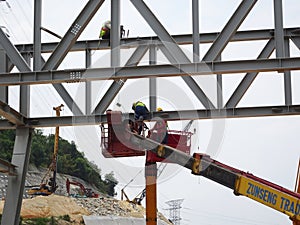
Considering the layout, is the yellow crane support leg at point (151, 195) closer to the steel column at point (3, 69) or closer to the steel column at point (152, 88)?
the steel column at point (152, 88)

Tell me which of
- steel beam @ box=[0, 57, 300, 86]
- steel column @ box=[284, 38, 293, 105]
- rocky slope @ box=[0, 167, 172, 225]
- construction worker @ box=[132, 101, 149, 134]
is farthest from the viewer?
rocky slope @ box=[0, 167, 172, 225]

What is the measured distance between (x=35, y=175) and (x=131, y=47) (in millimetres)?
56187

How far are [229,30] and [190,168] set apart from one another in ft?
10.3

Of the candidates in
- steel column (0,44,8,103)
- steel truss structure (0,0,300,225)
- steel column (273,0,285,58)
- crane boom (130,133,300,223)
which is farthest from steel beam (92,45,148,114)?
steel column (273,0,285,58)

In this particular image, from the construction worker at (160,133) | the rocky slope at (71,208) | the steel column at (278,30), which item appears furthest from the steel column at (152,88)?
the rocky slope at (71,208)

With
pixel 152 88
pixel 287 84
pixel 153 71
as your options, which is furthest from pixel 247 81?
pixel 153 71

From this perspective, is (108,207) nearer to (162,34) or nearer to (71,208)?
(71,208)

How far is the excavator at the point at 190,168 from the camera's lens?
1320 cm

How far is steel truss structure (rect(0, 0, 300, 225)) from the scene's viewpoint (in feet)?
39.9

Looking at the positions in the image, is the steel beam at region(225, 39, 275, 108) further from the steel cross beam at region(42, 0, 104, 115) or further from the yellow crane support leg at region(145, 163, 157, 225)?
the steel cross beam at region(42, 0, 104, 115)

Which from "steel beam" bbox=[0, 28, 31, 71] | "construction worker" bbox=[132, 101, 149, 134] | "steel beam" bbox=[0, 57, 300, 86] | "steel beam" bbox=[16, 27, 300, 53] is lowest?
"construction worker" bbox=[132, 101, 149, 134]

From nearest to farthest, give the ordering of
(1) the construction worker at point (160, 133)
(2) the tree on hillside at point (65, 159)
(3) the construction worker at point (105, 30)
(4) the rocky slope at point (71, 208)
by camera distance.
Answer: (1) the construction worker at point (160, 133) < (3) the construction worker at point (105, 30) < (4) the rocky slope at point (71, 208) < (2) the tree on hillside at point (65, 159)

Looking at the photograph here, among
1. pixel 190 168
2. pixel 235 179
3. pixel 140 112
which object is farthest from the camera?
pixel 140 112

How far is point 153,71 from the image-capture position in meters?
12.3
